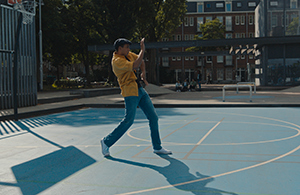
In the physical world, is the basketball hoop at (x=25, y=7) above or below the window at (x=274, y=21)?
below

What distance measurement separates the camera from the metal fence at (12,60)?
15500mm

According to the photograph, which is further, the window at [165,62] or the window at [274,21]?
the window at [165,62]

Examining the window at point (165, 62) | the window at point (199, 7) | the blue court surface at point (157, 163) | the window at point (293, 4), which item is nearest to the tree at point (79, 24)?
the window at point (293, 4)

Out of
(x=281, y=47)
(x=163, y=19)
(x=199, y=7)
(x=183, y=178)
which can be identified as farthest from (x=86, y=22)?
(x=199, y=7)

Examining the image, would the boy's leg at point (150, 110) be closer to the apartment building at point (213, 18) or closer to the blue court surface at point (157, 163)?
the blue court surface at point (157, 163)

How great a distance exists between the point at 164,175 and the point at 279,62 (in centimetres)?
3550

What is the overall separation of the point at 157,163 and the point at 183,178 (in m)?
0.95

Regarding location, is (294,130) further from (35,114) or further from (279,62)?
(279,62)

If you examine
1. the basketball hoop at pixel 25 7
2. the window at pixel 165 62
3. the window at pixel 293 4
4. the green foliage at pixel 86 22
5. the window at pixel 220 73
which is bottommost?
the window at pixel 220 73

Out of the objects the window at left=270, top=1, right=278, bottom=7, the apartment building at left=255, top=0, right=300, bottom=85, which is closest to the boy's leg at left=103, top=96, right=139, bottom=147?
the apartment building at left=255, top=0, right=300, bottom=85

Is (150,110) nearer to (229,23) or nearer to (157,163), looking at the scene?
(157,163)

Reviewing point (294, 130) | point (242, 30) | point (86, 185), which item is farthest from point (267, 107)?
point (242, 30)

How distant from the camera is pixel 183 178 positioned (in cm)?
475

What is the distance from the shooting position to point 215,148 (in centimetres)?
680
